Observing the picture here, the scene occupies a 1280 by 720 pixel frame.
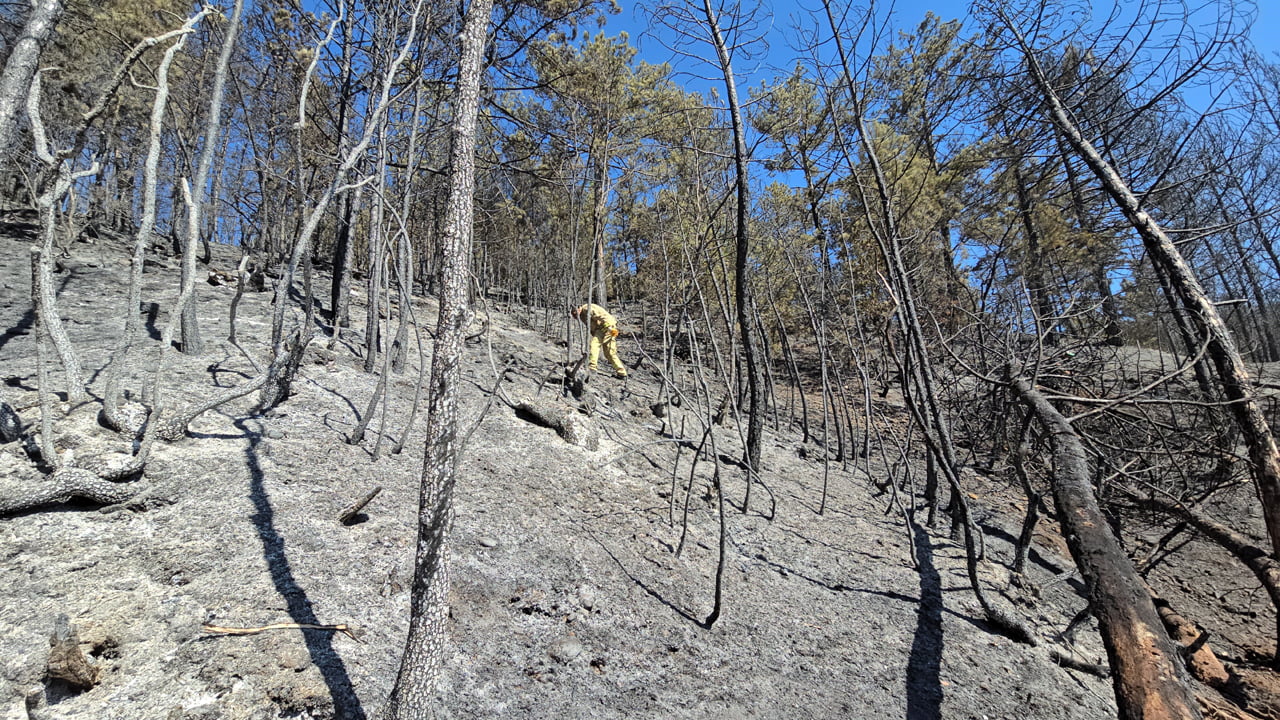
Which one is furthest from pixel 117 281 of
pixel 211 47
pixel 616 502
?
pixel 616 502

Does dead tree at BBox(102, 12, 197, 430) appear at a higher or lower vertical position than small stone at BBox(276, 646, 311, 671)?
higher

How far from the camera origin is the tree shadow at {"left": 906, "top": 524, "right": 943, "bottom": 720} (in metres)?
2.54

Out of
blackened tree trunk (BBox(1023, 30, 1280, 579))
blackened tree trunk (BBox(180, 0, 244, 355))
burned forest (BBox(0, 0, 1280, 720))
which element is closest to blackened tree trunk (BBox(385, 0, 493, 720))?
burned forest (BBox(0, 0, 1280, 720))

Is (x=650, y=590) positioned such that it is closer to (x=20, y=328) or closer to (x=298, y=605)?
(x=298, y=605)

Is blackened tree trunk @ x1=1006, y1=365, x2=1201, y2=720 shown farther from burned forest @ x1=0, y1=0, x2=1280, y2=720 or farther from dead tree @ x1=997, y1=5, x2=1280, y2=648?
dead tree @ x1=997, y1=5, x2=1280, y2=648

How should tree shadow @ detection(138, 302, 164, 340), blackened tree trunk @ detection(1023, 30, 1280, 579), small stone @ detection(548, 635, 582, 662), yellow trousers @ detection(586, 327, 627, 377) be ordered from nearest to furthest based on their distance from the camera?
small stone @ detection(548, 635, 582, 662) → blackened tree trunk @ detection(1023, 30, 1280, 579) → tree shadow @ detection(138, 302, 164, 340) → yellow trousers @ detection(586, 327, 627, 377)

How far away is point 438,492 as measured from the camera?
161cm

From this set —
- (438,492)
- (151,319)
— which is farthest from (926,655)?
(151,319)

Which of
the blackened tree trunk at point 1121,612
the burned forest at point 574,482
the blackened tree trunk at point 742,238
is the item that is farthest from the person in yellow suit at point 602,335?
the blackened tree trunk at point 1121,612

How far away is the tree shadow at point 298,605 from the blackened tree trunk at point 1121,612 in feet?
7.52

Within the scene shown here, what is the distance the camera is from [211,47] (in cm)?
815

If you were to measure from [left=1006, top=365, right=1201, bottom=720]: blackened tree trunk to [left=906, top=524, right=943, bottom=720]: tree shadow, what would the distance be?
1.17 m

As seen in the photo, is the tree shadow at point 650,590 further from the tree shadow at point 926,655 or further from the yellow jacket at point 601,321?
the yellow jacket at point 601,321

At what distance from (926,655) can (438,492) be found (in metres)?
2.84
